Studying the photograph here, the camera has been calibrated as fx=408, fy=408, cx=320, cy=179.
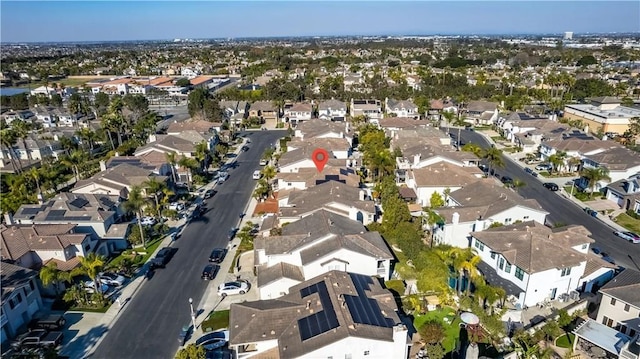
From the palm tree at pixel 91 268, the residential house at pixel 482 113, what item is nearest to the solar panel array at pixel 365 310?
the palm tree at pixel 91 268

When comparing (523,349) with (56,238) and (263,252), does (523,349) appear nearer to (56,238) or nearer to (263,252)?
(263,252)

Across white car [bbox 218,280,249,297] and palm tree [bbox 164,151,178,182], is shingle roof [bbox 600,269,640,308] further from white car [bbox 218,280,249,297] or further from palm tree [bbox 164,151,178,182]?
palm tree [bbox 164,151,178,182]

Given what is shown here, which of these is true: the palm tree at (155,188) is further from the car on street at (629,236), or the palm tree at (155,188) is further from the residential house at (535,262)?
the car on street at (629,236)

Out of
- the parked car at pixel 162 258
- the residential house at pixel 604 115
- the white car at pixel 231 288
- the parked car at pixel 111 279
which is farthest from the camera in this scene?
the residential house at pixel 604 115

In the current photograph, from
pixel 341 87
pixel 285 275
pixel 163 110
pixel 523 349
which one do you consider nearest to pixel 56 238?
pixel 285 275

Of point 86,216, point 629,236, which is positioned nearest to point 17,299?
point 86,216

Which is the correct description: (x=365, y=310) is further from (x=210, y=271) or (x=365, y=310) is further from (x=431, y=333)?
(x=210, y=271)

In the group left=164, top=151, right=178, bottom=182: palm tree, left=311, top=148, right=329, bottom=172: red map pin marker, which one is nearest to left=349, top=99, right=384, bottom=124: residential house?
left=311, top=148, right=329, bottom=172: red map pin marker
